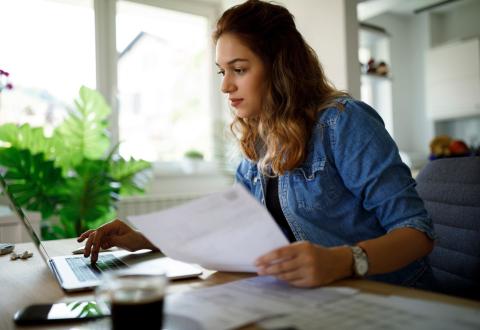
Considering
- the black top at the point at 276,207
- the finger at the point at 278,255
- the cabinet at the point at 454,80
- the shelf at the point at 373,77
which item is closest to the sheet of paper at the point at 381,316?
the finger at the point at 278,255

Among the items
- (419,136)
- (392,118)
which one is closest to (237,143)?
(392,118)

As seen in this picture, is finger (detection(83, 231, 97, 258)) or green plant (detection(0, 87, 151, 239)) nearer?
finger (detection(83, 231, 97, 258))

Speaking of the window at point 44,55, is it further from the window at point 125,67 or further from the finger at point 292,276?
the finger at point 292,276

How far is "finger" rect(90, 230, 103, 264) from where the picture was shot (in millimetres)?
921

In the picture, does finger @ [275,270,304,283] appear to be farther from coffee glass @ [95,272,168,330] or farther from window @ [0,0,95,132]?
window @ [0,0,95,132]

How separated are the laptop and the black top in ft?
0.98

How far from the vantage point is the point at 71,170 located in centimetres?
267

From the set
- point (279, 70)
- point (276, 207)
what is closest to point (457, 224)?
point (276, 207)

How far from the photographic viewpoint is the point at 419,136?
203 inches

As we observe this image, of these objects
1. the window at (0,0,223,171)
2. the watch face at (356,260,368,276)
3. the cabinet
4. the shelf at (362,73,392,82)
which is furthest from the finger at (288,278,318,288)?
the cabinet

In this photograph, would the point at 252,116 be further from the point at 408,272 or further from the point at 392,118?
the point at 392,118

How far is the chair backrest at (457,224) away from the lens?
1.03m

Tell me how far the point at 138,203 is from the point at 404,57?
3651 millimetres

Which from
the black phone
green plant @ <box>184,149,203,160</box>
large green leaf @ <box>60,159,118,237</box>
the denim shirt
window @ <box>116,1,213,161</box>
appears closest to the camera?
the black phone
